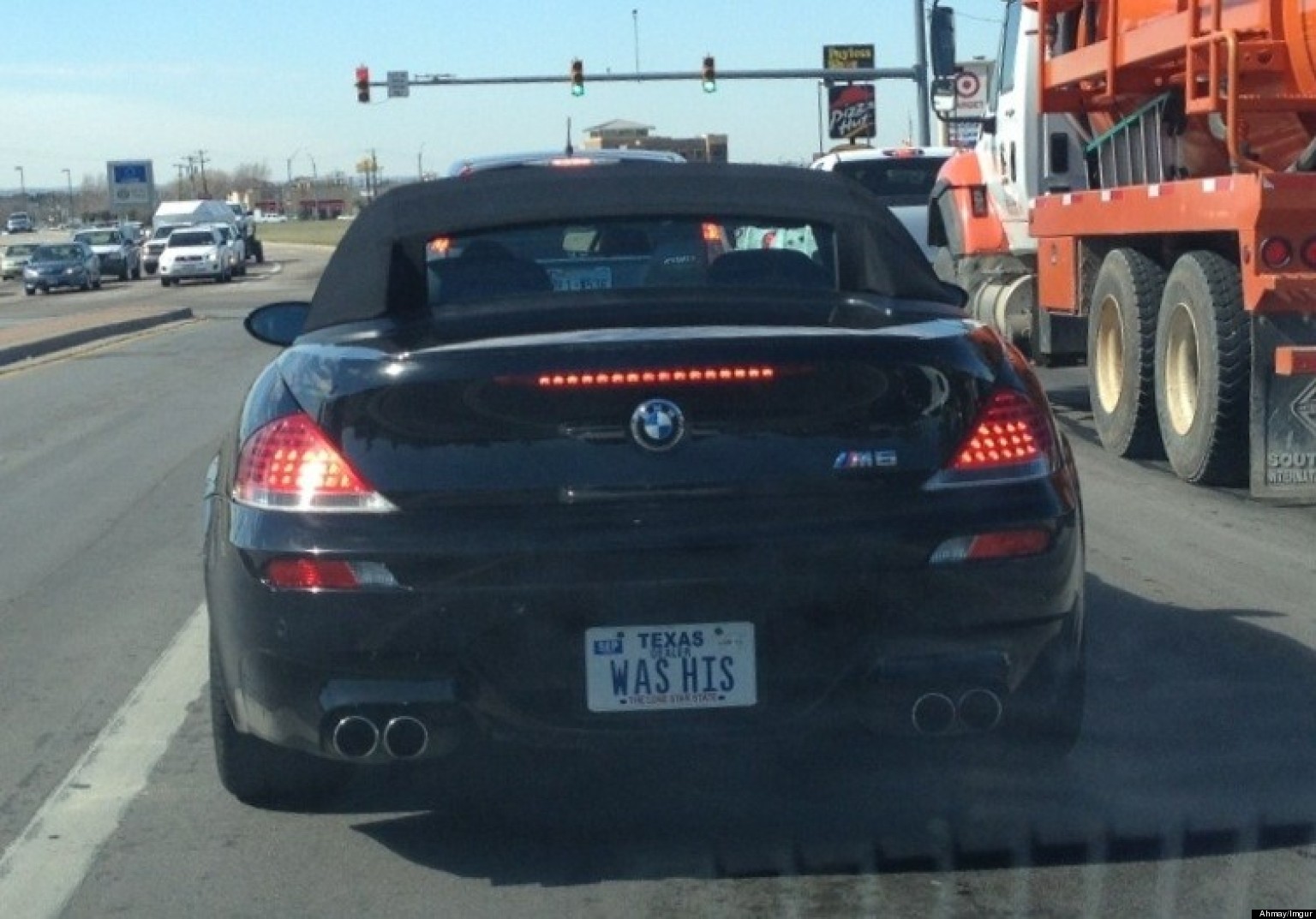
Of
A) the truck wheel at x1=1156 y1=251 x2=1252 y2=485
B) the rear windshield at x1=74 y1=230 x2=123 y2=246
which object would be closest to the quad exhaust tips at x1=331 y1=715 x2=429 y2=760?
the truck wheel at x1=1156 y1=251 x2=1252 y2=485

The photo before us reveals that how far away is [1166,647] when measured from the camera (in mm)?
6992

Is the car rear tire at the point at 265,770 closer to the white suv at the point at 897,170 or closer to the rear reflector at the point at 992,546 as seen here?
the rear reflector at the point at 992,546

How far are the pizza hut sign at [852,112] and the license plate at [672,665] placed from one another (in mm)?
41694

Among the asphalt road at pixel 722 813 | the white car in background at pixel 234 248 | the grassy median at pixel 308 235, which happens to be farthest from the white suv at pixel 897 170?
the grassy median at pixel 308 235

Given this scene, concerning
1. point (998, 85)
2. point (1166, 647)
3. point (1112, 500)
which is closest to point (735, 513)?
point (1166, 647)

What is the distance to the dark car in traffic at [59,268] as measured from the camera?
55.6m

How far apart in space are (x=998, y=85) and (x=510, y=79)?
37163mm

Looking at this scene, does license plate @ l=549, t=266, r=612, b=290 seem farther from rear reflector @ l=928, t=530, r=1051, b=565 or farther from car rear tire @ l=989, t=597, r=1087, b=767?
rear reflector @ l=928, t=530, r=1051, b=565

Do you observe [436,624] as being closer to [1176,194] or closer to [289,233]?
[1176,194]

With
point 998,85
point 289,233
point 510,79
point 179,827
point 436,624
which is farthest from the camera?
point 289,233

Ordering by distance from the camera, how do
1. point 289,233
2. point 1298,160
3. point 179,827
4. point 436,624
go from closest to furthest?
1. point 436,624
2. point 179,827
3. point 1298,160
4. point 289,233

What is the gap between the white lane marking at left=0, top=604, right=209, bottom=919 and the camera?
4.85 m

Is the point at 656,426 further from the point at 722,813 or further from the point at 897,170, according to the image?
the point at 897,170

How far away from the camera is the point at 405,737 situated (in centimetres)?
456
